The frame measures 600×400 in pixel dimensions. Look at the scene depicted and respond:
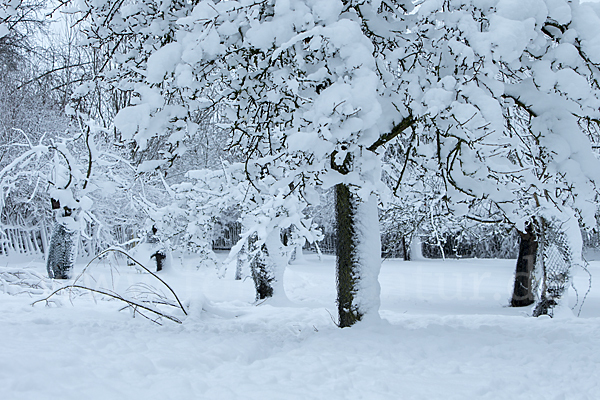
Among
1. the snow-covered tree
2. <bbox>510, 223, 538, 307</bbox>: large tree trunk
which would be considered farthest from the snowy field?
<bbox>510, 223, 538, 307</bbox>: large tree trunk

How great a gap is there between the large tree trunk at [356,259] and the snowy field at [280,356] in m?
0.24

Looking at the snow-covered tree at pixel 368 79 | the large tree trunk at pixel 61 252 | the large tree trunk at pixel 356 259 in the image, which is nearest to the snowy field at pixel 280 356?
the large tree trunk at pixel 356 259

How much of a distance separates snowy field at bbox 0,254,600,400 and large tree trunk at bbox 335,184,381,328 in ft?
0.78

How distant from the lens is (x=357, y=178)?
12.5 feet

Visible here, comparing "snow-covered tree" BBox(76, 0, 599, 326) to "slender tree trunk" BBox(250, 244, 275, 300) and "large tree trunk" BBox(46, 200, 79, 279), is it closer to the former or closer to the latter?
"slender tree trunk" BBox(250, 244, 275, 300)

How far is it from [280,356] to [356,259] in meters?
1.59

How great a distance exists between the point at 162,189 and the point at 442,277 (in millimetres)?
10183

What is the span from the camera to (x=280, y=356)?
3.82 metres

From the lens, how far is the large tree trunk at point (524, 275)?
10.4 m

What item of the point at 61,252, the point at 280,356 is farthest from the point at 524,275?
the point at 61,252

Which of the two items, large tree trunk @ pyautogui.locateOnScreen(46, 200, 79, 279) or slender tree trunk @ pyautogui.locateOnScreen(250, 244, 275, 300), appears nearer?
slender tree trunk @ pyautogui.locateOnScreen(250, 244, 275, 300)

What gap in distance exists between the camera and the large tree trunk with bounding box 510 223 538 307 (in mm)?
10391

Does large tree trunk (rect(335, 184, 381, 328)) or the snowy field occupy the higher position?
large tree trunk (rect(335, 184, 381, 328))

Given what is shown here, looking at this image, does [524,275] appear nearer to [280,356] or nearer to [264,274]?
[264,274]
